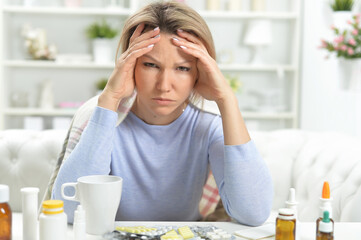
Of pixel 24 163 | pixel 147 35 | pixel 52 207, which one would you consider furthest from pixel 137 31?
pixel 24 163

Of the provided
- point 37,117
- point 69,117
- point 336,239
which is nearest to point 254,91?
point 69,117

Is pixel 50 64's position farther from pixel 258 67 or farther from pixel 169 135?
pixel 169 135

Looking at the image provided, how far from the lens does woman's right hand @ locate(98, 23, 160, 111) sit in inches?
47.7

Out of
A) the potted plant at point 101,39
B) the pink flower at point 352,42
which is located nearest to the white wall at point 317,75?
the pink flower at point 352,42

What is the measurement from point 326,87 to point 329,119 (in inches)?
10.6

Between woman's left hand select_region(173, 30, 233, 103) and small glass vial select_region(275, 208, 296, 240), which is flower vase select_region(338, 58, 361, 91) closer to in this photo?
woman's left hand select_region(173, 30, 233, 103)

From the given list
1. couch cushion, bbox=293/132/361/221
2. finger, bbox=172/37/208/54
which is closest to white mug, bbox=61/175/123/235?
finger, bbox=172/37/208/54

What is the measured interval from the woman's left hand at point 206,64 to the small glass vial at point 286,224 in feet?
1.36

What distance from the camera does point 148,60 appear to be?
1.23 m

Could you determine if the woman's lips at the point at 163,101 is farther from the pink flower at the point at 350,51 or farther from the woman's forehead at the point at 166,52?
the pink flower at the point at 350,51

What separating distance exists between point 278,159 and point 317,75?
2.30 m

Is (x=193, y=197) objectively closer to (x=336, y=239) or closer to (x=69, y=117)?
(x=336, y=239)

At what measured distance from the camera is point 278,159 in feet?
6.22

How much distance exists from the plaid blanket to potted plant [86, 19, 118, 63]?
95.2 inches
